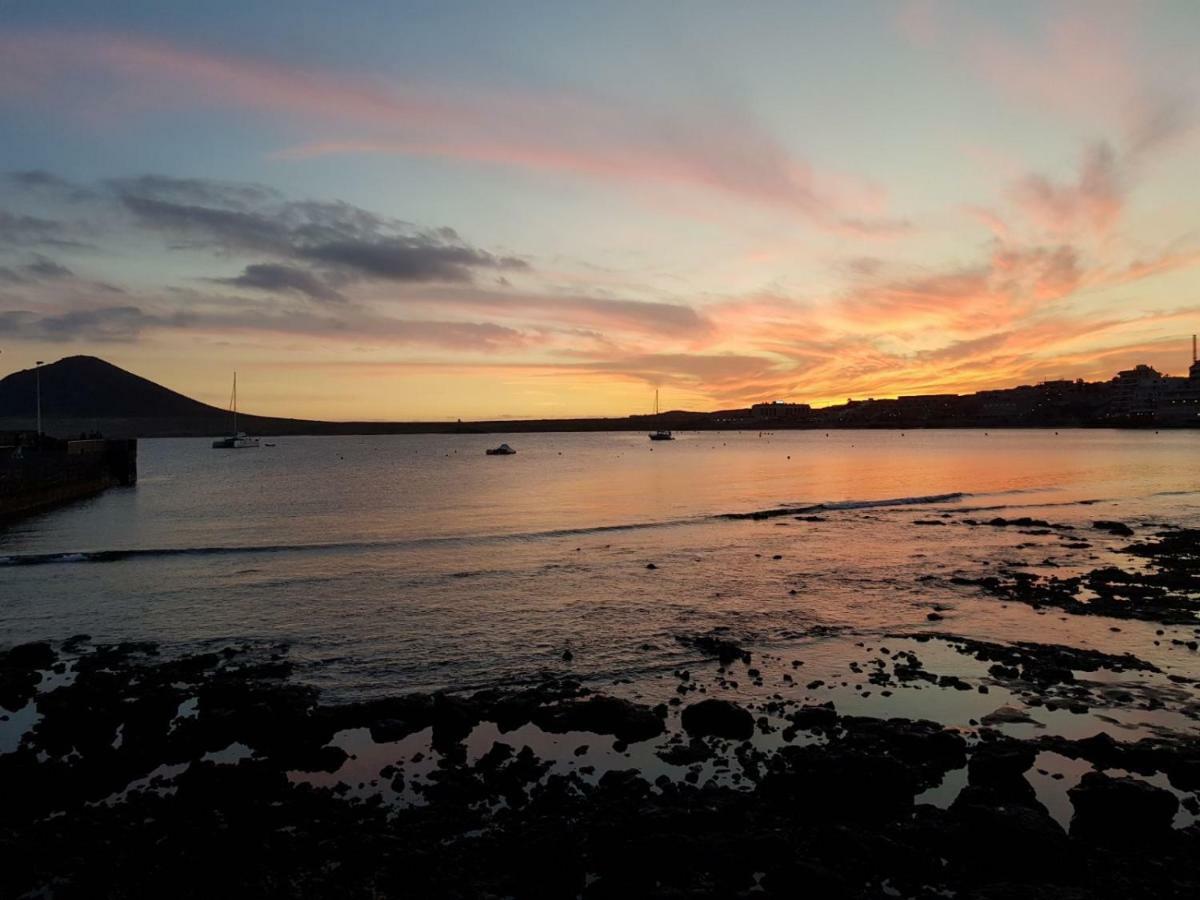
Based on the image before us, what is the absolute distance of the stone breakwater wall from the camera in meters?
50.9

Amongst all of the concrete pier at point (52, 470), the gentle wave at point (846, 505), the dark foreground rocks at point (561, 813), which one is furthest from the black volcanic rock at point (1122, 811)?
the concrete pier at point (52, 470)

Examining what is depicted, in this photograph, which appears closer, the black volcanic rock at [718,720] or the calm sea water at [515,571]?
the black volcanic rock at [718,720]

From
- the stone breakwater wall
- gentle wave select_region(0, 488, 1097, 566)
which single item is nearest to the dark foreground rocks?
gentle wave select_region(0, 488, 1097, 566)

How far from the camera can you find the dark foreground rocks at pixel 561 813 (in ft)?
29.4

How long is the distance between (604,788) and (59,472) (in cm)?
6535

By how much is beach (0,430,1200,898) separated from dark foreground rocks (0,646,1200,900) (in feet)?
0.16

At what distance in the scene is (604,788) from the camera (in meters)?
11.2

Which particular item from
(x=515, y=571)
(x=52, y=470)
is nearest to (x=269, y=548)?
(x=515, y=571)

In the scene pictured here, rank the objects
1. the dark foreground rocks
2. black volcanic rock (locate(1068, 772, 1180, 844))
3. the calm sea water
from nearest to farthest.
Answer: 1. the dark foreground rocks
2. black volcanic rock (locate(1068, 772, 1180, 844))
3. the calm sea water

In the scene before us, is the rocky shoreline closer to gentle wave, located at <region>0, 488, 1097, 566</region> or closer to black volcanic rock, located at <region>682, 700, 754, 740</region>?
black volcanic rock, located at <region>682, 700, 754, 740</region>

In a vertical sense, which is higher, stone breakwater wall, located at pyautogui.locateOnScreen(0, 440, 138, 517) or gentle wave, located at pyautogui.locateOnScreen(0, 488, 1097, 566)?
stone breakwater wall, located at pyautogui.locateOnScreen(0, 440, 138, 517)

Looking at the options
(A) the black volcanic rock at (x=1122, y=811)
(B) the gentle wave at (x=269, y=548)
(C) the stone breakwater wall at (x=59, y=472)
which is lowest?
(B) the gentle wave at (x=269, y=548)

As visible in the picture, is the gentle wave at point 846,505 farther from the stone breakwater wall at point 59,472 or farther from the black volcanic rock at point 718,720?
the stone breakwater wall at point 59,472

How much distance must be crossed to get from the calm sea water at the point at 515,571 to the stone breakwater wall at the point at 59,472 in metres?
2.25
